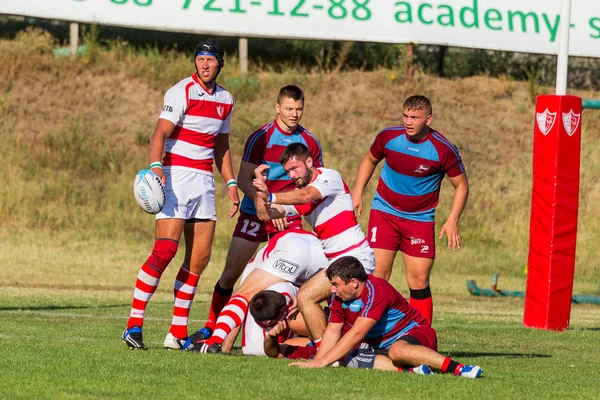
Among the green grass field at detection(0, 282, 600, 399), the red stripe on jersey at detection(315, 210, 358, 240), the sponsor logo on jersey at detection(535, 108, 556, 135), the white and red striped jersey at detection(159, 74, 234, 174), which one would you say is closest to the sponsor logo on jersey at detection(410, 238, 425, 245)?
the green grass field at detection(0, 282, 600, 399)

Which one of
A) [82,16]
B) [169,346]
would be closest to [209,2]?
[82,16]

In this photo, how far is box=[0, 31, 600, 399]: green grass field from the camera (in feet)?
42.2

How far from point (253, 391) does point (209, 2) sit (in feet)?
59.1

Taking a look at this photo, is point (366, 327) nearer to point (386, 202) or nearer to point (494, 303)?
point (386, 202)

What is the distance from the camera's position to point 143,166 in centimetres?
2405

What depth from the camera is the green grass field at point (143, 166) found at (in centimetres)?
1286

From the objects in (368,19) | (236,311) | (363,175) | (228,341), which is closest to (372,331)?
(236,311)

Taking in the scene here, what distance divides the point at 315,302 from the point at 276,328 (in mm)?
398

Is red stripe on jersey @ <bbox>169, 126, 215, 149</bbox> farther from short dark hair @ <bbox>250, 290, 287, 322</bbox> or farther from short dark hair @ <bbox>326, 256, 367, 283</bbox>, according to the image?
short dark hair @ <bbox>326, 256, 367, 283</bbox>

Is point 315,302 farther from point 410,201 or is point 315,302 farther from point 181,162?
point 410,201

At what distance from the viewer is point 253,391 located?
23.2ft

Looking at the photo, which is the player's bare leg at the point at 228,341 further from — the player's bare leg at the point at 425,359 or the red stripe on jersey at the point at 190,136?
the player's bare leg at the point at 425,359

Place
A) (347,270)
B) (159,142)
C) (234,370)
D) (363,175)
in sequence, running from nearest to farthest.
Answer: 1. (234,370)
2. (347,270)
3. (159,142)
4. (363,175)

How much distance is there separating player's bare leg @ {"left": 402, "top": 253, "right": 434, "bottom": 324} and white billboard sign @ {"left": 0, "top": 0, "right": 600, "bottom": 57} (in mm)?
14060
